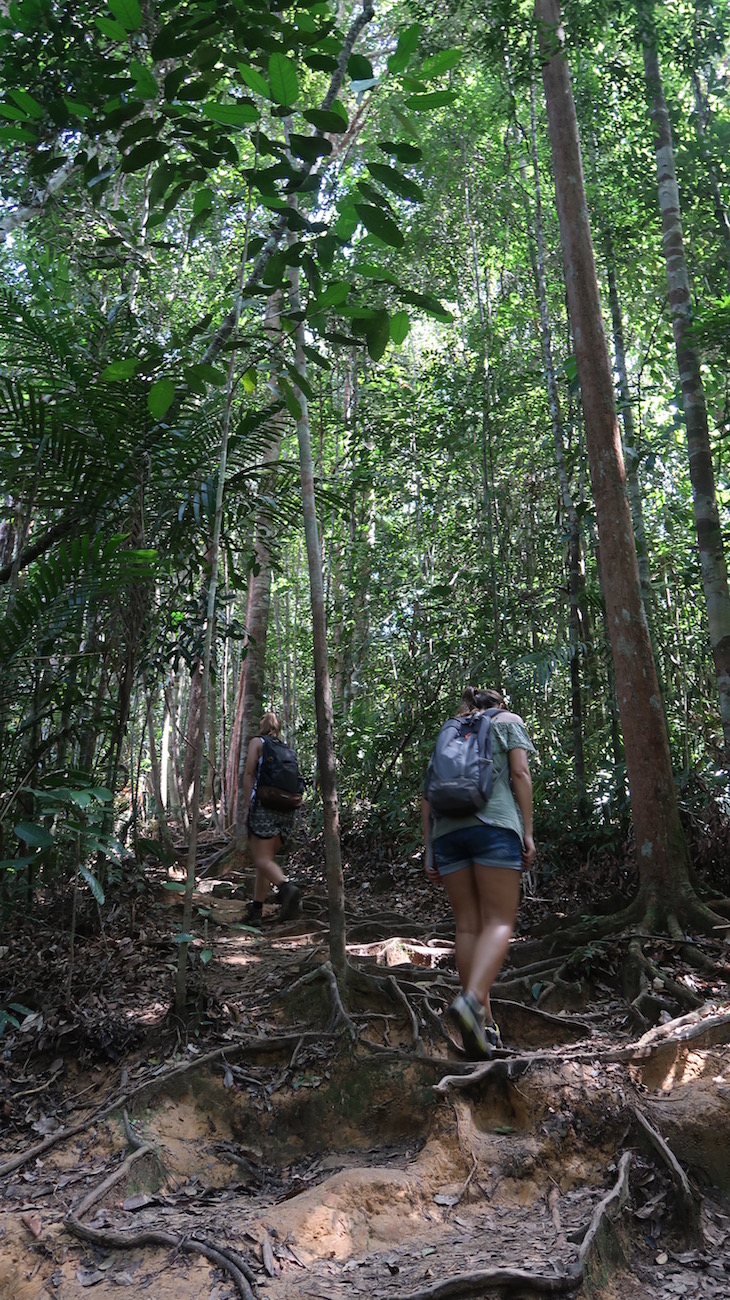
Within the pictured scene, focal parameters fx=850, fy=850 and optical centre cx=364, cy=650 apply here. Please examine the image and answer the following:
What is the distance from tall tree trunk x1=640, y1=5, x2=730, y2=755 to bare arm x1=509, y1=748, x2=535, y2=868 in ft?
8.94

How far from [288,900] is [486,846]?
9.29ft

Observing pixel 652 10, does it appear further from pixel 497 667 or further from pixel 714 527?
pixel 497 667

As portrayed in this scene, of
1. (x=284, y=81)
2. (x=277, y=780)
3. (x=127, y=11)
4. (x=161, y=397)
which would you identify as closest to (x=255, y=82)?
(x=284, y=81)

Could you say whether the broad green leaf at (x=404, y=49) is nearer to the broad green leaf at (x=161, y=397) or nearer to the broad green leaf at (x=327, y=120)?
the broad green leaf at (x=327, y=120)

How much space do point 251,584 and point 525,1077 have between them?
7773mm

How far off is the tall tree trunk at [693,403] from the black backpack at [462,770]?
2909 mm

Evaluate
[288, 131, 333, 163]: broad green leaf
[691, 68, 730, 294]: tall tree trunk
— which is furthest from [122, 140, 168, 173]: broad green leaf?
[691, 68, 730, 294]: tall tree trunk

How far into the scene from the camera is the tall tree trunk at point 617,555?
16.9ft

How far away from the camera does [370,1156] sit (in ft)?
11.4

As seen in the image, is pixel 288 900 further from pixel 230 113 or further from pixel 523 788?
pixel 230 113

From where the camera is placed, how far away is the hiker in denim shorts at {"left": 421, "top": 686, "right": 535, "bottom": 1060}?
12.4 feet

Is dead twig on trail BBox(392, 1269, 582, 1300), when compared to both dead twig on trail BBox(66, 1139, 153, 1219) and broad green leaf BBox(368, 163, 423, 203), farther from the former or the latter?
broad green leaf BBox(368, 163, 423, 203)

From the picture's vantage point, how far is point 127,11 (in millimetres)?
2213

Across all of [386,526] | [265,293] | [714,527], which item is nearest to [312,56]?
[265,293]
